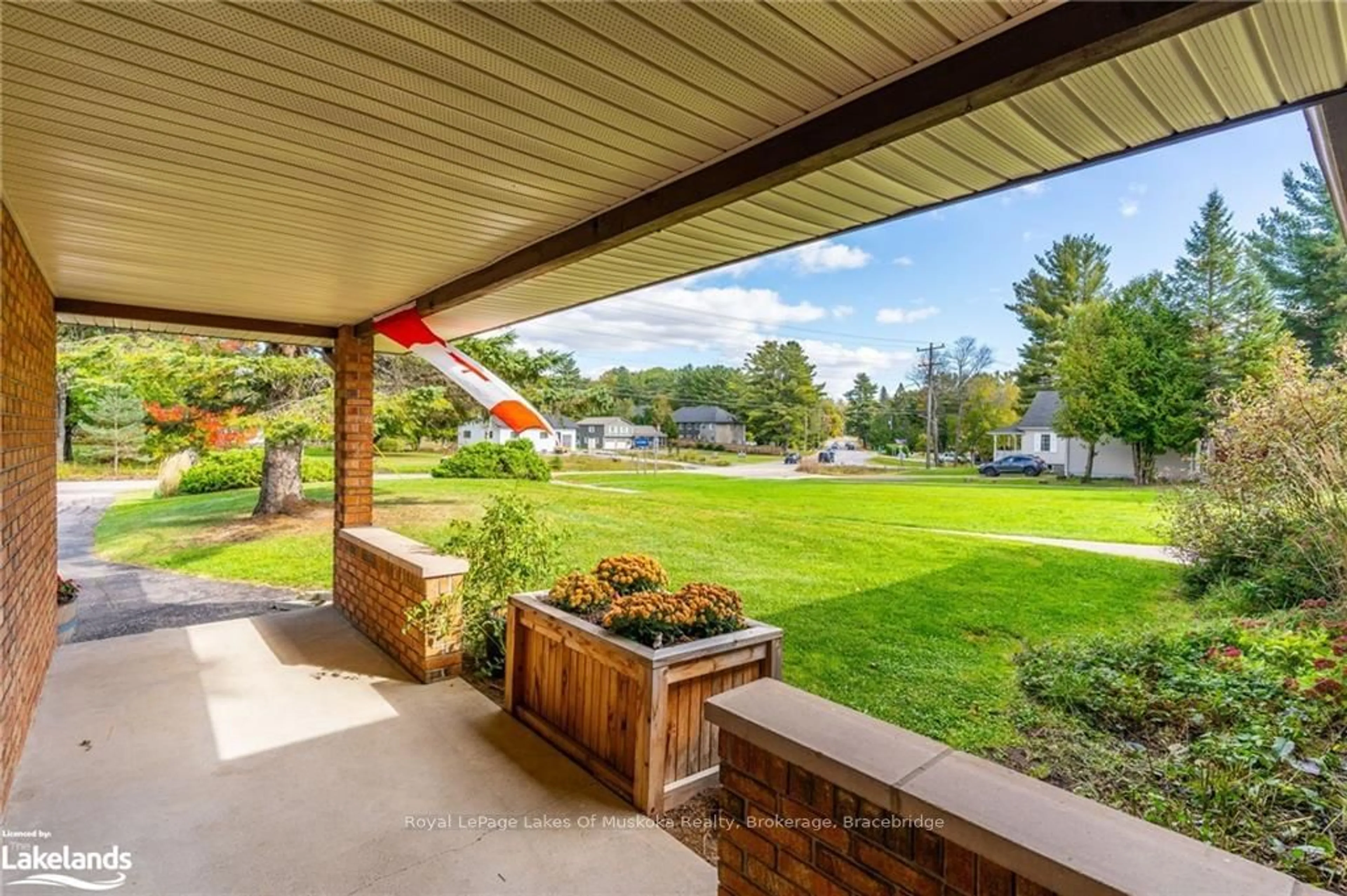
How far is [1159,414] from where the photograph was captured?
1510 centimetres

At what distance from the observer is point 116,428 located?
52.8 feet

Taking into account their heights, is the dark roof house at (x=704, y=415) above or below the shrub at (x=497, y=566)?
above

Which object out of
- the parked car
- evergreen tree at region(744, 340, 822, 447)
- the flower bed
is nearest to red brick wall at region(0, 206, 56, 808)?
the flower bed

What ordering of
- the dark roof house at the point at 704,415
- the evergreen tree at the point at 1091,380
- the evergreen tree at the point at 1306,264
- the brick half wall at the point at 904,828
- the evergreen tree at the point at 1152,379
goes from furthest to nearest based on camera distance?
the dark roof house at the point at 704,415
the evergreen tree at the point at 1091,380
the evergreen tree at the point at 1152,379
the evergreen tree at the point at 1306,264
the brick half wall at the point at 904,828

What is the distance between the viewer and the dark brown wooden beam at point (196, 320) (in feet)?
14.8

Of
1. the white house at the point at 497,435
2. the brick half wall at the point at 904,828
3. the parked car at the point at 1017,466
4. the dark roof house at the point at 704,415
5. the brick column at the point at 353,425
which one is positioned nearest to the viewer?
the brick half wall at the point at 904,828

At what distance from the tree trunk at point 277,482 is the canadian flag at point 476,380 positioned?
7.30m

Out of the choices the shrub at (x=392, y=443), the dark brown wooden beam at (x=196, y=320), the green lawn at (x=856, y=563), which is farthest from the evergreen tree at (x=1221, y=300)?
the shrub at (x=392, y=443)

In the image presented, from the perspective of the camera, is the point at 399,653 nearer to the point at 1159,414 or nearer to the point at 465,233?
the point at 465,233

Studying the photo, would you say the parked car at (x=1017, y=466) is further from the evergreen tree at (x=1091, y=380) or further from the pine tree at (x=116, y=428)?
the pine tree at (x=116, y=428)

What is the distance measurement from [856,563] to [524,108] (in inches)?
279

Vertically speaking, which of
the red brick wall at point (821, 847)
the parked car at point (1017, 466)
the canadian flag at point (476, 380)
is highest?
the canadian flag at point (476, 380)

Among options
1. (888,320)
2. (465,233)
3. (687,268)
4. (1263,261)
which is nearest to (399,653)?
(465,233)

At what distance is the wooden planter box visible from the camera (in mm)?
2611
